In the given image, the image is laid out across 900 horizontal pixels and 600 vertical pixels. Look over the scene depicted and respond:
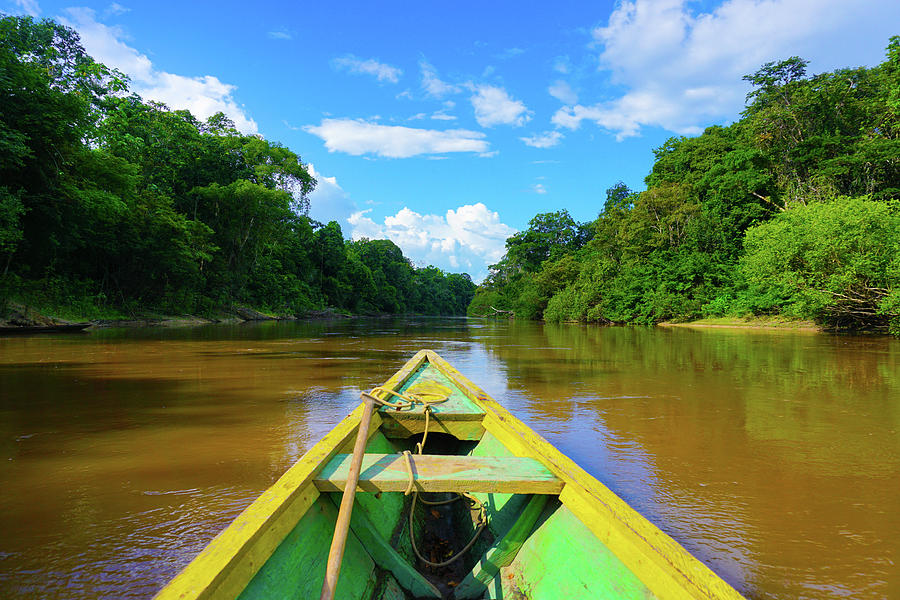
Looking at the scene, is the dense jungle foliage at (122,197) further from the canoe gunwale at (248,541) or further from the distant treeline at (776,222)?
the distant treeline at (776,222)

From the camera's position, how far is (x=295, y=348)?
1166 centimetres

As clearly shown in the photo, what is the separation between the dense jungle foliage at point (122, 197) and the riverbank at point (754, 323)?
1036 inches

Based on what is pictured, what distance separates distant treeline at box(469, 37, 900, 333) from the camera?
1495cm

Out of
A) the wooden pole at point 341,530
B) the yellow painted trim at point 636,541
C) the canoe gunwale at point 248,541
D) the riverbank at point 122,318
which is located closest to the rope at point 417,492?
the wooden pole at point 341,530

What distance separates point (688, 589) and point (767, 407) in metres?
5.00

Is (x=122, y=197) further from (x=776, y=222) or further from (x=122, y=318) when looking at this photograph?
(x=776, y=222)

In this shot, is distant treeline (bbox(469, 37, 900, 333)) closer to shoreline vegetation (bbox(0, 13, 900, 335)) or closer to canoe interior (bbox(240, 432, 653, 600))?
shoreline vegetation (bbox(0, 13, 900, 335))

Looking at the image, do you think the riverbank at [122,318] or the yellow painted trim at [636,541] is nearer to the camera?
the yellow painted trim at [636,541]

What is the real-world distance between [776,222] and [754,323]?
4.97 metres

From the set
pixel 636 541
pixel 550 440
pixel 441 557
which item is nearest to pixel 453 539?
pixel 441 557

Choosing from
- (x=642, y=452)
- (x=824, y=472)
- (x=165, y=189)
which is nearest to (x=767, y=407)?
(x=824, y=472)

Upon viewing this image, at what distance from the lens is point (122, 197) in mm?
19016

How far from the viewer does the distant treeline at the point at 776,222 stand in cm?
1495

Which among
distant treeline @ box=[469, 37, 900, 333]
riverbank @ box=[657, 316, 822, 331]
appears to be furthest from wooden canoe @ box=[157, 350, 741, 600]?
riverbank @ box=[657, 316, 822, 331]
